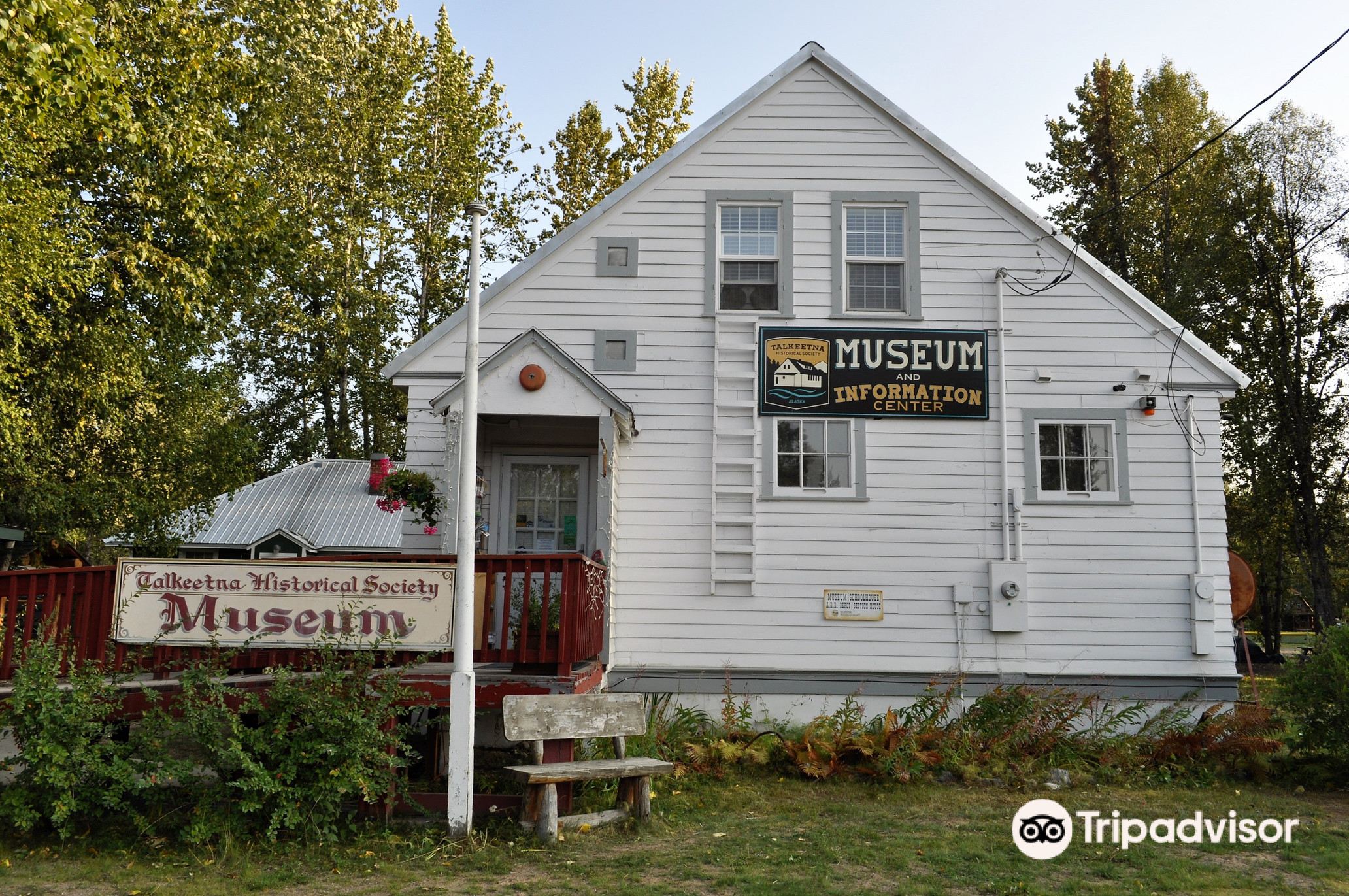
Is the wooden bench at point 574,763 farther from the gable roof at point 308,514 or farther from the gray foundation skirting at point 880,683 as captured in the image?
the gable roof at point 308,514

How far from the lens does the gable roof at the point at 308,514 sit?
23.4 metres

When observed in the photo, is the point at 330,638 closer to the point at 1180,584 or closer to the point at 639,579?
the point at 639,579

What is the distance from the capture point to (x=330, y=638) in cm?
772

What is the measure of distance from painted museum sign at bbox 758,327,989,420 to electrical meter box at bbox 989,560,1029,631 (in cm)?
175

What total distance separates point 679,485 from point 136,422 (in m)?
11.4

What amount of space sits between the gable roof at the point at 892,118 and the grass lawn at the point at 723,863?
5.83 meters

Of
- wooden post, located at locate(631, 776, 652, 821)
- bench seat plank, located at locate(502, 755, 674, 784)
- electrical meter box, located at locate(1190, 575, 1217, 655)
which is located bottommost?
wooden post, located at locate(631, 776, 652, 821)

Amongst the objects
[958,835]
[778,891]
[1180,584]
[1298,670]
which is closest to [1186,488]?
[1180,584]

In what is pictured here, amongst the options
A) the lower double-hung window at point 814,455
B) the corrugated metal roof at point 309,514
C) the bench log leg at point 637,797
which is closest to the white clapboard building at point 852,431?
the lower double-hung window at point 814,455

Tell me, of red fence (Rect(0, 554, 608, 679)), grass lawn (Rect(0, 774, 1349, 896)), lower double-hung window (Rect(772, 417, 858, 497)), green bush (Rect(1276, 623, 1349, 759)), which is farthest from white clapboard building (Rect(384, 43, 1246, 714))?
grass lawn (Rect(0, 774, 1349, 896))

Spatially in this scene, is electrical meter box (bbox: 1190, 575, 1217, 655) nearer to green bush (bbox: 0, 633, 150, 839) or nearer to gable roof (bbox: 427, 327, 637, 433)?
gable roof (bbox: 427, 327, 637, 433)

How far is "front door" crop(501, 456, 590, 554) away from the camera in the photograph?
12180 millimetres

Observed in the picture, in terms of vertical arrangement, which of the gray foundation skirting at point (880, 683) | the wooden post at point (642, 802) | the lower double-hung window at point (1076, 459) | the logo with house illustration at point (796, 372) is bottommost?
the wooden post at point (642, 802)

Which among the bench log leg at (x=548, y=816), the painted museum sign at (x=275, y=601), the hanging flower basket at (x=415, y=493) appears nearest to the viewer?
the bench log leg at (x=548, y=816)
